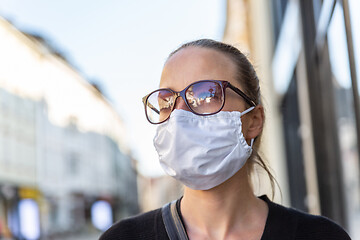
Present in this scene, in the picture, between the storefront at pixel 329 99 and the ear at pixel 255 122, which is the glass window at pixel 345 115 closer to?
the storefront at pixel 329 99

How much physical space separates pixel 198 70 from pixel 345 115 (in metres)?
2.27

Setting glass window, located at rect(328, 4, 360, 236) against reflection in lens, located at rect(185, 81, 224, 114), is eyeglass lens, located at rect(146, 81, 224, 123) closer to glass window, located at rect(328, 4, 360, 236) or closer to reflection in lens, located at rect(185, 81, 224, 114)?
reflection in lens, located at rect(185, 81, 224, 114)

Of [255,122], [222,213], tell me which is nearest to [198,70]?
[255,122]

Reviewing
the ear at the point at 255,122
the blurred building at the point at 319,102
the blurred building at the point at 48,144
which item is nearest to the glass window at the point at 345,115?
the blurred building at the point at 319,102

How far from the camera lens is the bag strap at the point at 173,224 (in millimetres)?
1465

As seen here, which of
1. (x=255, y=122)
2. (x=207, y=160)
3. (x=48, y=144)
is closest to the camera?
(x=207, y=160)

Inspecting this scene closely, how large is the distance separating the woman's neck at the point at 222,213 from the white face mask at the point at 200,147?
0.14ft

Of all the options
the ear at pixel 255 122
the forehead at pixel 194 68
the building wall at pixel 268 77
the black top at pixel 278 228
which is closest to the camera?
the black top at pixel 278 228

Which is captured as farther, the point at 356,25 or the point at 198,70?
the point at 356,25

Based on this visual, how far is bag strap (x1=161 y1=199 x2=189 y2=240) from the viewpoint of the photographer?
1.47 metres

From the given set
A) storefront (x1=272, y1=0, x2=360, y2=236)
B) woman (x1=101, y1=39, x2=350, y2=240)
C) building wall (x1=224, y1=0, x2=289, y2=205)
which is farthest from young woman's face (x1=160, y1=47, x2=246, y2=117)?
building wall (x1=224, y1=0, x2=289, y2=205)

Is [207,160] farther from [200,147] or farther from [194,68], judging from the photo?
[194,68]

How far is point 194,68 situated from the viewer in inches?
61.3

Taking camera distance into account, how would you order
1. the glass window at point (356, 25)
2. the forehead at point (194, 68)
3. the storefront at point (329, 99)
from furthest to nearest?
the storefront at point (329, 99) < the glass window at point (356, 25) < the forehead at point (194, 68)
